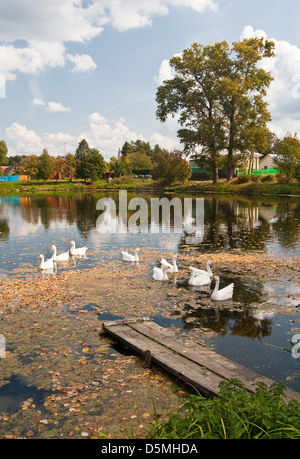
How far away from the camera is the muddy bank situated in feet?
20.0

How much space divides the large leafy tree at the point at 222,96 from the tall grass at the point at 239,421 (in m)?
61.1

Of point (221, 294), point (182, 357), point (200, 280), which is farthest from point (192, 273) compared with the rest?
point (182, 357)

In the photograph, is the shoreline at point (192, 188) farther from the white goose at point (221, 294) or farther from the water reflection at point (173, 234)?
the white goose at point (221, 294)

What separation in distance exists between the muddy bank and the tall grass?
1.45 meters

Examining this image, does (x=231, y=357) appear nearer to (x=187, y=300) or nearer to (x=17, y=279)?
(x=187, y=300)

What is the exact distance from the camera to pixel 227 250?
1972 cm

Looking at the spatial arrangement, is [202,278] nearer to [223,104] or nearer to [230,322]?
[230,322]

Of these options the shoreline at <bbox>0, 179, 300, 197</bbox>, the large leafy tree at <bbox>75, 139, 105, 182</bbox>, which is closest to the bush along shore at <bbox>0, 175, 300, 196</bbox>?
the shoreline at <bbox>0, 179, 300, 197</bbox>

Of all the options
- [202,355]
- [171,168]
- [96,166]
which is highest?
[96,166]

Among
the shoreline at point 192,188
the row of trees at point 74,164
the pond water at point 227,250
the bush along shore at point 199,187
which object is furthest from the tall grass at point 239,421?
the row of trees at point 74,164

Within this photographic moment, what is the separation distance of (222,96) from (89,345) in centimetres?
6197

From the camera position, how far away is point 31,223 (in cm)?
3095
